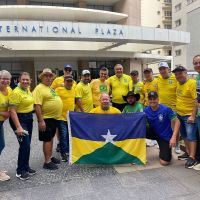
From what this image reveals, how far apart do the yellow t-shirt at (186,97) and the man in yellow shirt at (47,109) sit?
7.48ft

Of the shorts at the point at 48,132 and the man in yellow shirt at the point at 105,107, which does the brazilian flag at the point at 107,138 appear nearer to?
the man in yellow shirt at the point at 105,107

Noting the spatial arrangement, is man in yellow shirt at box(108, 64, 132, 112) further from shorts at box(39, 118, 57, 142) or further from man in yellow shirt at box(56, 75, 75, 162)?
shorts at box(39, 118, 57, 142)

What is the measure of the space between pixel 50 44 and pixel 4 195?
59.1ft

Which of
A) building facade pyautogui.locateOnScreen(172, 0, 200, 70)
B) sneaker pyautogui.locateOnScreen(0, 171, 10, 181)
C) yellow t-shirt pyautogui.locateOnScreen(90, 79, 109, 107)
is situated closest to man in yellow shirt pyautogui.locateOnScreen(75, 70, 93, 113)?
yellow t-shirt pyautogui.locateOnScreen(90, 79, 109, 107)

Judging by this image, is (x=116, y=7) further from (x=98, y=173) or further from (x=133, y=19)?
(x=98, y=173)

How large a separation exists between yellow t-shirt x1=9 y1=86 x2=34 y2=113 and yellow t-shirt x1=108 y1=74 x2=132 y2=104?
250 cm

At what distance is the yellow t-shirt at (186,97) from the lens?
17.5ft

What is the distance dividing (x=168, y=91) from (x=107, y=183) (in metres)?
2.48

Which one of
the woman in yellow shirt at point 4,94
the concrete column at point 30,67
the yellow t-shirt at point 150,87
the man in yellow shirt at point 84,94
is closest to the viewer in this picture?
the woman in yellow shirt at point 4,94

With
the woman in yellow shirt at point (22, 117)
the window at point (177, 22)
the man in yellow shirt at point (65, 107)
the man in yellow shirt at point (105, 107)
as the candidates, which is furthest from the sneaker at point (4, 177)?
the window at point (177, 22)

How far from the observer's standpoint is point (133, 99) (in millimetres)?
6215

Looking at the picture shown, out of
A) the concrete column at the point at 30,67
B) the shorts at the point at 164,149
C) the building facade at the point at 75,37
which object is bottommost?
the shorts at the point at 164,149

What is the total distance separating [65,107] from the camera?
611 cm

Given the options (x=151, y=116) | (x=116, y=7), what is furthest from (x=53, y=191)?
(x=116, y=7)
